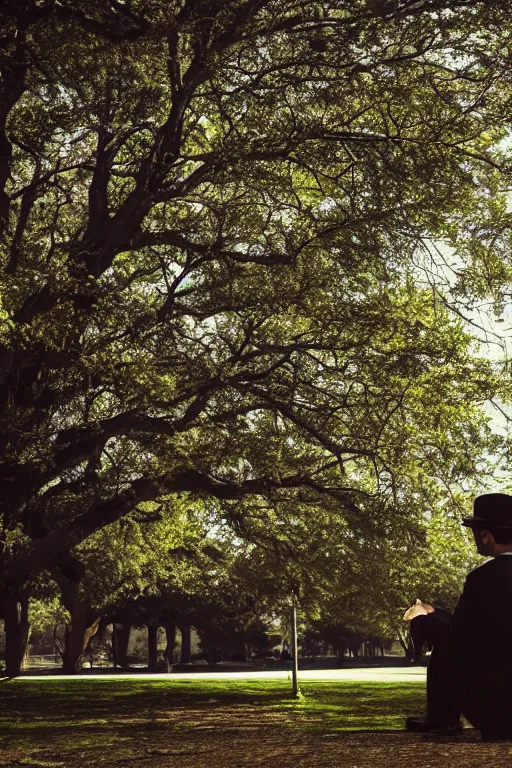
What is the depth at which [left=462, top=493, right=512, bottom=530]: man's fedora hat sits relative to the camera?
4801 millimetres

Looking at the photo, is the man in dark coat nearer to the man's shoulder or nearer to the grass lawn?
the man's shoulder

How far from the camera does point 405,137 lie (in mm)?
13633

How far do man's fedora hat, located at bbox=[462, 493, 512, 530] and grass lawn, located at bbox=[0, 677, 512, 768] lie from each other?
136cm

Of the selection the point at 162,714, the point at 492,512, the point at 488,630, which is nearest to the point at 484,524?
the point at 492,512

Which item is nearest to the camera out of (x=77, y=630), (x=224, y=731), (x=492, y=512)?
(x=492, y=512)

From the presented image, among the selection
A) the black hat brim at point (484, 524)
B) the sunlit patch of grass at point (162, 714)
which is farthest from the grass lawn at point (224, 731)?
the black hat brim at point (484, 524)

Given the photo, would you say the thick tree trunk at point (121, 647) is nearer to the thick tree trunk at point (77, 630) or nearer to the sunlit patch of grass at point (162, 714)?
the thick tree trunk at point (77, 630)

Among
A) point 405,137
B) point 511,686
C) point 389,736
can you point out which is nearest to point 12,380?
point 405,137

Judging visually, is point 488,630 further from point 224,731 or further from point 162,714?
point 162,714

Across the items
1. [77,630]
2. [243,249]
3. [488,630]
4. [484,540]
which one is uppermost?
[243,249]

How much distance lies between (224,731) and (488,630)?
7588 mm

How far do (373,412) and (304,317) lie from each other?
249 cm

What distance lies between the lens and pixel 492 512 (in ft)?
15.9

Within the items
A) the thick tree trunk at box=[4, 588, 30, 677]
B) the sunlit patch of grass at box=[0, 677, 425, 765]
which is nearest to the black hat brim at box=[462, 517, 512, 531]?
the sunlit patch of grass at box=[0, 677, 425, 765]
